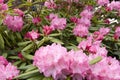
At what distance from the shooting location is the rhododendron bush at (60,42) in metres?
1.57

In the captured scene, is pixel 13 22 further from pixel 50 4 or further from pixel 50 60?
pixel 50 60

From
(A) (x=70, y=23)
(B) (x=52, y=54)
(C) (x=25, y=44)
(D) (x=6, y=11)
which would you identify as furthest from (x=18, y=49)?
(B) (x=52, y=54)

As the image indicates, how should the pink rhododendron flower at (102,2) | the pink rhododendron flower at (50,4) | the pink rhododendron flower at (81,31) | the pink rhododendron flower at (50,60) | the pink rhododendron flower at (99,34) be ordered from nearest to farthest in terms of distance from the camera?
1. the pink rhododendron flower at (50,60)
2. the pink rhododendron flower at (99,34)
3. the pink rhododendron flower at (81,31)
4. the pink rhododendron flower at (50,4)
5. the pink rhododendron flower at (102,2)

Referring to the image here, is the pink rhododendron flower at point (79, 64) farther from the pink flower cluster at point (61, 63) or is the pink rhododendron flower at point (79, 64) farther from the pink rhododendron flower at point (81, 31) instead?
the pink rhododendron flower at point (81, 31)

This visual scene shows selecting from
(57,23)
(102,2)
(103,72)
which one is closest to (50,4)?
(102,2)

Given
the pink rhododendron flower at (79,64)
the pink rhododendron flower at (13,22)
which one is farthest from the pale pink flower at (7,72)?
the pink rhododendron flower at (13,22)

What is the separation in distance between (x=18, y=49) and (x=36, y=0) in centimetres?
108

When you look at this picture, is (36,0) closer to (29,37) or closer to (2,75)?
(29,37)

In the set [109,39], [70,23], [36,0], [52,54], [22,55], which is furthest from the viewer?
[36,0]

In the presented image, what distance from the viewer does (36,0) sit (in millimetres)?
3430

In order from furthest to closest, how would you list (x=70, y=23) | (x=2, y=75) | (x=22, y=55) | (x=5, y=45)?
(x=70, y=23) < (x=5, y=45) < (x=22, y=55) < (x=2, y=75)

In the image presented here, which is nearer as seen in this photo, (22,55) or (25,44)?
(22,55)

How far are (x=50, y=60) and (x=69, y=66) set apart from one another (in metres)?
0.10

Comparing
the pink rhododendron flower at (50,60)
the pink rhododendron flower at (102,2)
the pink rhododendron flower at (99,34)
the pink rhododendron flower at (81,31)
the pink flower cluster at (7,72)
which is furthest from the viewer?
the pink rhododendron flower at (102,2)
